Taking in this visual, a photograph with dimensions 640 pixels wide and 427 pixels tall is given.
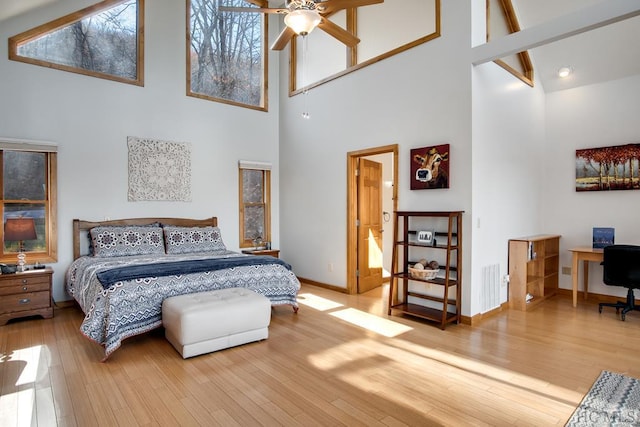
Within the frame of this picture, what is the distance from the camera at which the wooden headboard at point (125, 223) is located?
4.74 metres

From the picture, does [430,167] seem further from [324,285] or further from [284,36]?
[324,285]

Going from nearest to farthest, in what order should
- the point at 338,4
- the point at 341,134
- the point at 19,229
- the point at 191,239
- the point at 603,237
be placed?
the point at 338,4
the point at 19,229
the point at 603,237
the point at 191,239
the point at 341,134

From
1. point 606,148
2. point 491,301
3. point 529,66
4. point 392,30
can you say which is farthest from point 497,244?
point 392,30

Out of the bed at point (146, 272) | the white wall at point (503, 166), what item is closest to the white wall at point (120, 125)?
the bed at point (146, 272)

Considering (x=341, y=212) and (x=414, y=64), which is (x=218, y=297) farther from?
(x=414, y=64)

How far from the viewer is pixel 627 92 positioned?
477 cm

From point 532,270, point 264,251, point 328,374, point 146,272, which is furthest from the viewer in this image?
point 264,251

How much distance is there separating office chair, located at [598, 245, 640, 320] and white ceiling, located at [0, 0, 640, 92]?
7.80 ft

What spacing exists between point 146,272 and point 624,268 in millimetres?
5091

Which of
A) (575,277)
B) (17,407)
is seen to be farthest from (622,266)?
(17,407)

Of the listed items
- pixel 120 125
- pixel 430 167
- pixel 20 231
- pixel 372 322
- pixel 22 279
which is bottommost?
pixel 372 322

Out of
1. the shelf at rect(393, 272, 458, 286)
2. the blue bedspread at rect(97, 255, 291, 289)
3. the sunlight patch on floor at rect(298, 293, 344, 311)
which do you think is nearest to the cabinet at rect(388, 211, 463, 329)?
the shelf at rect(393, 272, 458, 286)

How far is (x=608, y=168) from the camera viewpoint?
16.1 feet

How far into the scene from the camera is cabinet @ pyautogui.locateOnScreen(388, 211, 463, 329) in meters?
3.98
